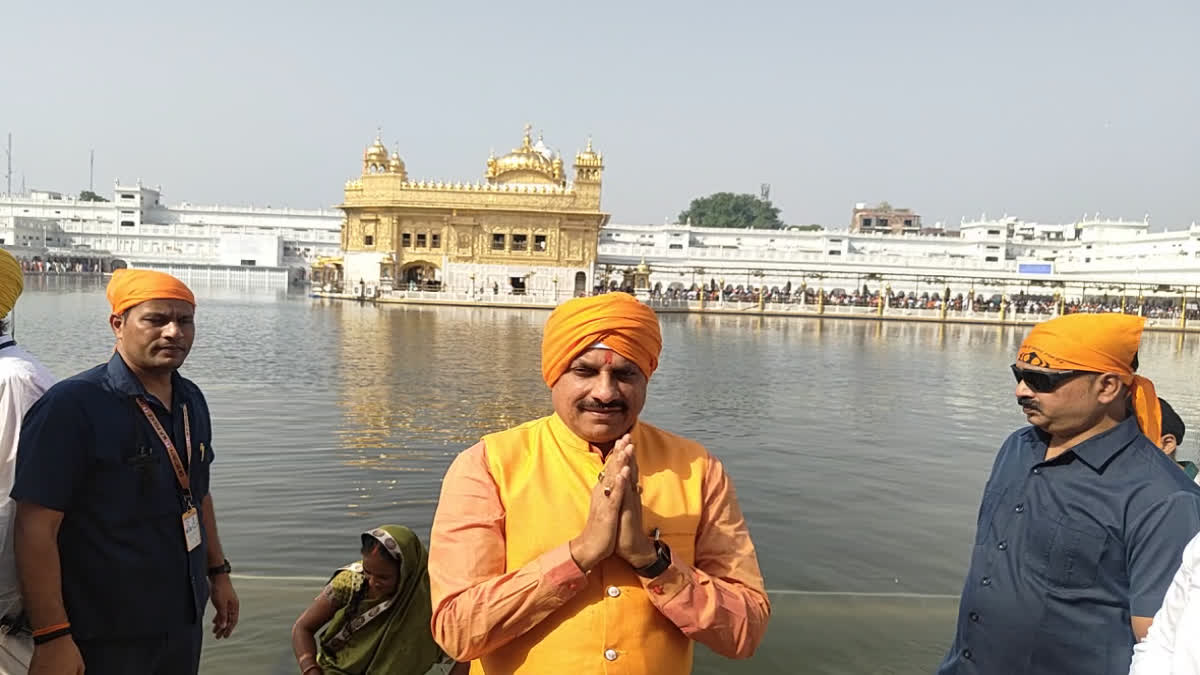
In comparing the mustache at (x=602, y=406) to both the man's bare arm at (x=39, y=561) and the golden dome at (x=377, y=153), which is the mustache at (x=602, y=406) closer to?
the man's bare arm at (x=39, y=561)

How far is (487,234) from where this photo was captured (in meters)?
43.1

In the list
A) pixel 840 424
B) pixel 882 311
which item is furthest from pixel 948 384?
pixel 882 311

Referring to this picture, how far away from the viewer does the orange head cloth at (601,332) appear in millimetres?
1879

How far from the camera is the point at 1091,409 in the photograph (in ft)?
7.49

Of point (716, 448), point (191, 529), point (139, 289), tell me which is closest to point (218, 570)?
point (191, 529)

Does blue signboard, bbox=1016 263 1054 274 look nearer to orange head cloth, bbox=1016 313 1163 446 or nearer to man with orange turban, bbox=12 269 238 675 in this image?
orange head cloth, bbox=1016 313 1163 446

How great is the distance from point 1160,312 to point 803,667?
5003 centimetres

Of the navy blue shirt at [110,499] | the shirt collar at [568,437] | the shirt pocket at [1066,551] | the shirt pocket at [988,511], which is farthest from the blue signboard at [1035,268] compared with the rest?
the navy blue shirt at [110,499]

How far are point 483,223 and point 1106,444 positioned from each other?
138 feet

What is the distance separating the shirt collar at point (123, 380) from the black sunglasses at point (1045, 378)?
2651mm

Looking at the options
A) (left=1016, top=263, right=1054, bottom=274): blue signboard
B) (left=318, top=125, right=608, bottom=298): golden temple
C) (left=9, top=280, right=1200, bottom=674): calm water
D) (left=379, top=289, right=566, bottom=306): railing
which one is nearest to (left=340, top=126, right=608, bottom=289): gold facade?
(left=318, top=125, right=608, bottom=298): golden temple

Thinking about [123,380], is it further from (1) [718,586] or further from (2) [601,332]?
(1) [718,586]

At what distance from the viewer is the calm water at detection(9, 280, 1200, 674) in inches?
180

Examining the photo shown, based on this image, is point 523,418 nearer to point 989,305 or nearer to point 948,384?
point 948,384
